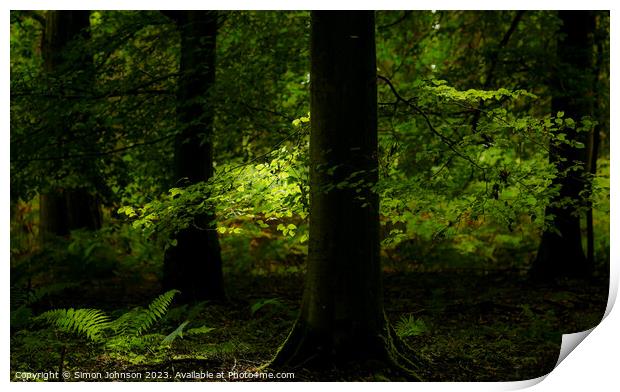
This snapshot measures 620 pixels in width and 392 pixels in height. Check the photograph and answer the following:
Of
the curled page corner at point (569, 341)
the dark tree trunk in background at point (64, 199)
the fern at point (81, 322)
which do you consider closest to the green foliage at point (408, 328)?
the curled page corner at point (569, 341)

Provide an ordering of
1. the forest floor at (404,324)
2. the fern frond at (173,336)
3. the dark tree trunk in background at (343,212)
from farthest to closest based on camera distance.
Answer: the fern frond at (173,336), the forest floor at (404,324), the dark tree trunk in background at (343,212)

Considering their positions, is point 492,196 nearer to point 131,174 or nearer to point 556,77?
point 556,77

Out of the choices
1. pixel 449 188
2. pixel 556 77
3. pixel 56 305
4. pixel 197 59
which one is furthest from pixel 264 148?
pixel 556 77

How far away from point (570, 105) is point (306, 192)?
3413mm

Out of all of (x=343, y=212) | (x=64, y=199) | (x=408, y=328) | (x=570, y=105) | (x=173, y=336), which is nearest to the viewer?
(x=343, y=212)

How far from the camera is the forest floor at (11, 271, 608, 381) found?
495 cm

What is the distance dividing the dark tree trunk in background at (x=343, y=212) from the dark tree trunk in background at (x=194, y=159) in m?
2.22

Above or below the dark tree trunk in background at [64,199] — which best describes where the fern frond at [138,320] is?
below

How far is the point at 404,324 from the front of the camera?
553 cm

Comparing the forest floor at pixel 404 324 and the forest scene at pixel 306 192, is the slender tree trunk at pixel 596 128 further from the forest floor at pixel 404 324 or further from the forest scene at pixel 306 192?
the forest floor at pixel 404 324

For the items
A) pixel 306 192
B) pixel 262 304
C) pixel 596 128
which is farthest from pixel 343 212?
pixel 596 128

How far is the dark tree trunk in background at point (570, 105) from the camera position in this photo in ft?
22.3

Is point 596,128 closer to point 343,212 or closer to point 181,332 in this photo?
point 343,212

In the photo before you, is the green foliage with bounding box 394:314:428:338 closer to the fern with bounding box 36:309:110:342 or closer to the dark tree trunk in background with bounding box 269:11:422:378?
the dark tree trunk in background with bounding box 269:11:422:378
